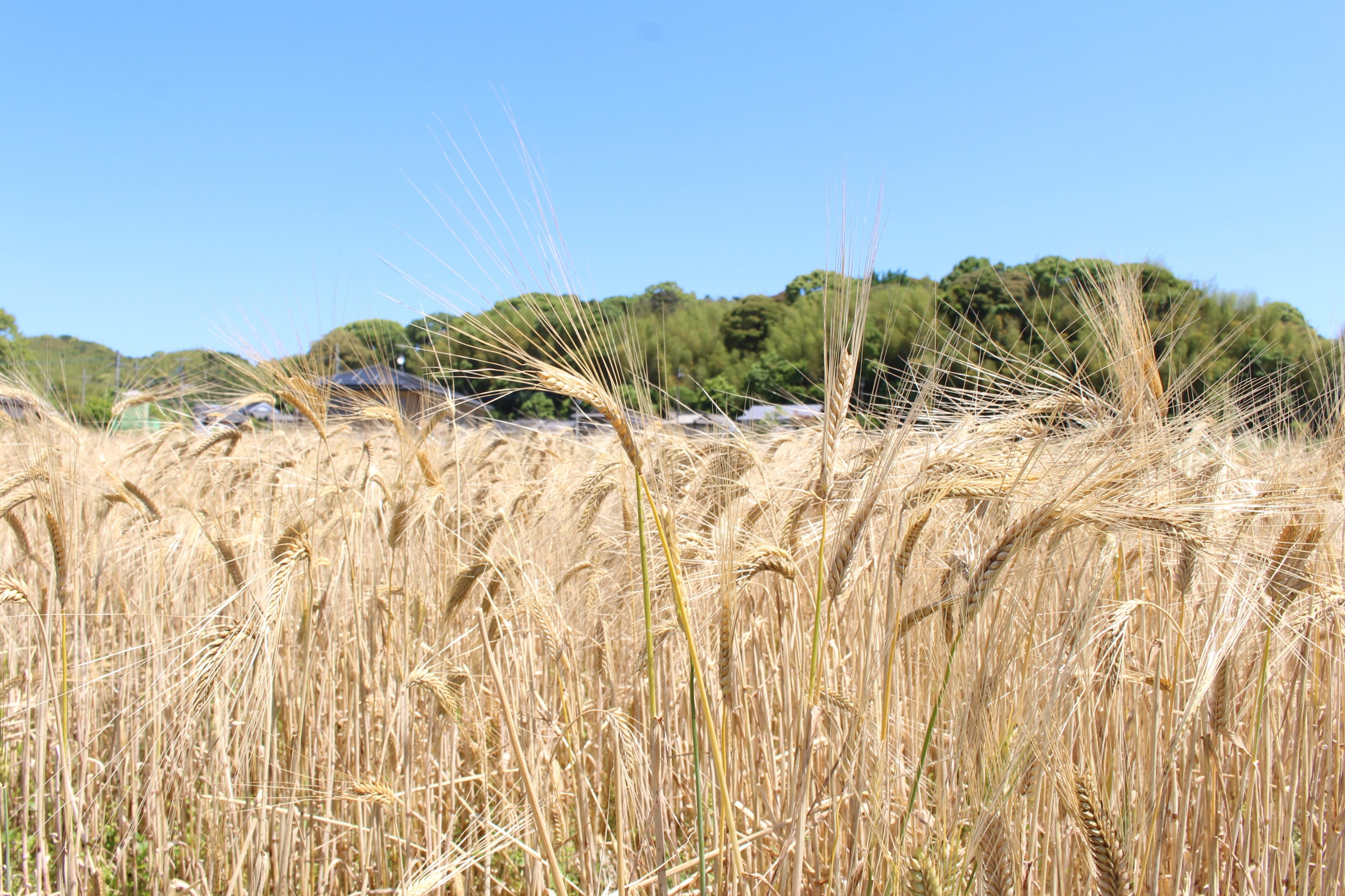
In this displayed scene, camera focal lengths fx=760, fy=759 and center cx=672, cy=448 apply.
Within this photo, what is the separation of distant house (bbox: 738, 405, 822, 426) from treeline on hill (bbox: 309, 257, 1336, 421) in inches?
3.2

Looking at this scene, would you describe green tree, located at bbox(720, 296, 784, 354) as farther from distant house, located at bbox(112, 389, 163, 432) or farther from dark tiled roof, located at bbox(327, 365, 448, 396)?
dark tiled roof, located at bbox(327, 365, 448, 396)

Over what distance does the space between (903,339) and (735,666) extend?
29.5 m

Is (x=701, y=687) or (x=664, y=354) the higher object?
(x=664, y=354)

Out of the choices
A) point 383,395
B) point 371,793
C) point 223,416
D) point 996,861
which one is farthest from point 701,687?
point 223,416

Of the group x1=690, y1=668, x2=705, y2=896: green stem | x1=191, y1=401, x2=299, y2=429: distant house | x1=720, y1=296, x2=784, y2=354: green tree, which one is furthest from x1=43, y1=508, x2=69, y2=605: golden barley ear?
x1=720, y1=296, x2=784, y2=354: green tree

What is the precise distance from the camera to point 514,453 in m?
4.14

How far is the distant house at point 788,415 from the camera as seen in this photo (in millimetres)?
1718

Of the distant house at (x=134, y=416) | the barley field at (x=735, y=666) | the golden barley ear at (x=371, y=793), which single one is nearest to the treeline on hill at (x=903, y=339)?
the barley field at (x=735, y=666)

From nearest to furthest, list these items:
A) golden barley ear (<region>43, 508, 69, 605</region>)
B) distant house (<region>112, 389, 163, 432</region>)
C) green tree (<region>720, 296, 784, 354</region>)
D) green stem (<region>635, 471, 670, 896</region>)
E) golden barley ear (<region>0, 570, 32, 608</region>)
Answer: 1. green stem (<region>635, 471, 670, 896</region>)
2. golden barley ear (<region>0, 570, 32, 608</region>)
3. golden barley ear (<region>43, 508, 69, 605</region>)
4. distant house (<region>112, 389, 163, 432</region>)
5. green tree (<region>720, 296, 784, 354</region>)

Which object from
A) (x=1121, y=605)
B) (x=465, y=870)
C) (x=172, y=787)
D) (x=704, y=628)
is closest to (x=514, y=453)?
(x=172, y=787)

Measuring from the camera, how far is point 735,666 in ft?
4.93

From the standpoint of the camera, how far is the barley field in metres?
1.15

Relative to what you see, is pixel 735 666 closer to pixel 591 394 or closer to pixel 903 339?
pixel 591 394

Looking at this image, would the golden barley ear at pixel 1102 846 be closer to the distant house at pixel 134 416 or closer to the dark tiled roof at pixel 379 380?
the dark tiled roof at pixel 379 380
